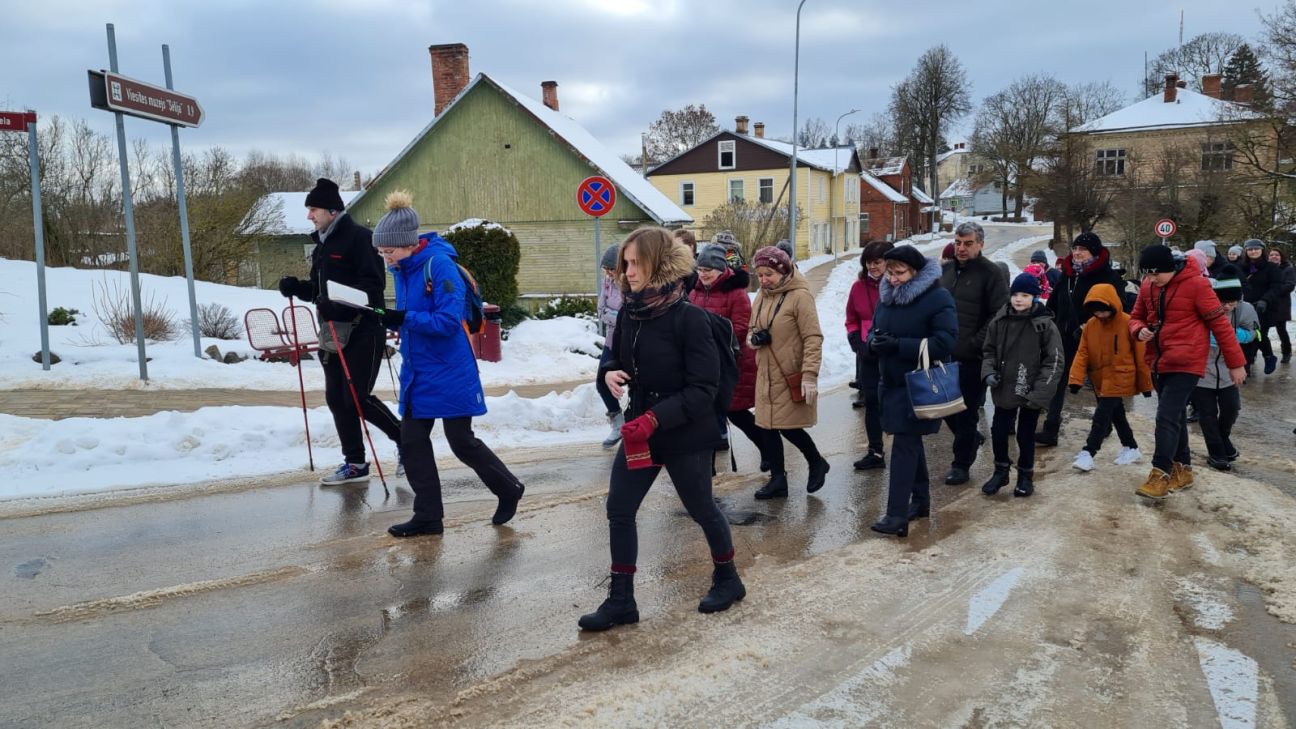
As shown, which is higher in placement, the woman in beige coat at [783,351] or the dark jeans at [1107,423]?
the woman in beige coat at [783,351]

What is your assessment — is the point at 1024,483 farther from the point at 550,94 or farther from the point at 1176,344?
the point at 550,94

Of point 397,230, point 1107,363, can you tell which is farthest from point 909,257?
point 397,230

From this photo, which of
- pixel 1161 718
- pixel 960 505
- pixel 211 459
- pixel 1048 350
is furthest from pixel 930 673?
pixel 211 459

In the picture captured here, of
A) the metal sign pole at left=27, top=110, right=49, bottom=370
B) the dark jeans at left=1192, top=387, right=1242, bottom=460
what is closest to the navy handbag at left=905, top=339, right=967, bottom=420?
the dark jeans at left=1192, top=387, right=1242, bottom=460

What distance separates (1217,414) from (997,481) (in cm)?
239

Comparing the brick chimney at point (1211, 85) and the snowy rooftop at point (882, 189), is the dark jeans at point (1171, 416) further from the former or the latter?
the brick chimney at point (1211, 85)

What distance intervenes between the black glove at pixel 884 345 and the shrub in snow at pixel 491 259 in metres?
11.0

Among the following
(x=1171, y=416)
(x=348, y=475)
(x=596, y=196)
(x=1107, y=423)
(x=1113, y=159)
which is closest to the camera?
(x=1171, y=416)

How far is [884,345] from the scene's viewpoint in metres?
5.53

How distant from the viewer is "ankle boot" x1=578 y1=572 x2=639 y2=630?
13.6 ft

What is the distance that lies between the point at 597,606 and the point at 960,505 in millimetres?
3128

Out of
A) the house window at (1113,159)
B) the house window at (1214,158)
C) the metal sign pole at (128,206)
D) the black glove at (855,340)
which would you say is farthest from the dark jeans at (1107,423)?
the house window at (1113,159)

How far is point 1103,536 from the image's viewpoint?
5.59 m

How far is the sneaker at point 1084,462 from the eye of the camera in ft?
23.6
